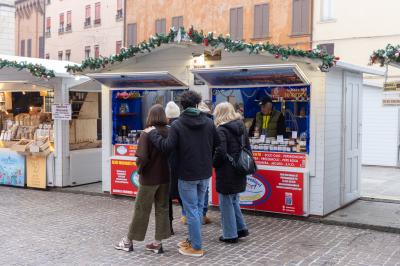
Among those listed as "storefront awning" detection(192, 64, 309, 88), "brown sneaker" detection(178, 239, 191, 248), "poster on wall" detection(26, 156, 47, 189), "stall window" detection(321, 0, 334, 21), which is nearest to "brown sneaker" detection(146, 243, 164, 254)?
"brown sneaker" detection(178, 239, 191, 248)

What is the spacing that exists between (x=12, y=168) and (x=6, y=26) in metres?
12.8

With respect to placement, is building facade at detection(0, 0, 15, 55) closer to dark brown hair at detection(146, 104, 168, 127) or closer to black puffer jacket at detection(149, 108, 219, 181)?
dark brown hair at detection(146, 104, 168, 127)

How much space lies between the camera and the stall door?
26.3 feet

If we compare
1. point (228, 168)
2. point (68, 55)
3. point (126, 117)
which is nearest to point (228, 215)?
point (228, 168)

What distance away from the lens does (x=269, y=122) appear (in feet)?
25.7

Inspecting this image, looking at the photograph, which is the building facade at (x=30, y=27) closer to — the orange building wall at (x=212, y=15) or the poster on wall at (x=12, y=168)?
the orange building wall at (x=212, y=15)

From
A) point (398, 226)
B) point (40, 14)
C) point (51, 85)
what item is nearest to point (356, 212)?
point (398, 226)

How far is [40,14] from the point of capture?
42594mm

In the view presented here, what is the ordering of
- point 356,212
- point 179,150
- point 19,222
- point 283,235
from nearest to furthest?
point 179,150 → point 283,235 → point 19,222 → point 356,212

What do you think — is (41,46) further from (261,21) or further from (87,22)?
(261,21)

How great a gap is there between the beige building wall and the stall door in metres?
13.0

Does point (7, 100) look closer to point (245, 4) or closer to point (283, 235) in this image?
point (283, 235)

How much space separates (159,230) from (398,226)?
10.4ft

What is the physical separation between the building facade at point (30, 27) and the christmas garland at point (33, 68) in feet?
115
